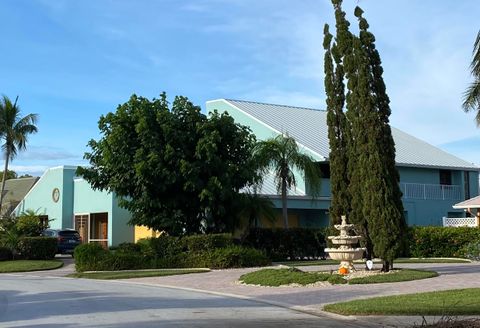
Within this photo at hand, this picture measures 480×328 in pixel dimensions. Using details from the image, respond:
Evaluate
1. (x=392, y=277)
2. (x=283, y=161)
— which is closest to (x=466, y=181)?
(x=283, y=161)

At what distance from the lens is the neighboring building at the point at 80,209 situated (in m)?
38.7

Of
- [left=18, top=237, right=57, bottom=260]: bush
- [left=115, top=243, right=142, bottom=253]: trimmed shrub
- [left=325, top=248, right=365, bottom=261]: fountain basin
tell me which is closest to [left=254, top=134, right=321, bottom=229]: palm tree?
[left=115, top=243, right=142, bottom=253]: trimmed shrub

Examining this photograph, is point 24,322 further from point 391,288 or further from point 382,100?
point 382,100

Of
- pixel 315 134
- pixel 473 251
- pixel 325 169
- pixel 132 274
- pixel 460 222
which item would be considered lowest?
pixel 132 274

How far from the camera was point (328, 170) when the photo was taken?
39938 mm

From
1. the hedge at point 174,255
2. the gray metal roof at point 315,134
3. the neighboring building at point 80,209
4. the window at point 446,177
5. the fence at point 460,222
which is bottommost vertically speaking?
the hedge at point 174,255

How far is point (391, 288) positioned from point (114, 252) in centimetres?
1360

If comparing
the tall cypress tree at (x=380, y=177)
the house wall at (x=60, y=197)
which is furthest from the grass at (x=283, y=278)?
the house wall at (x=60, y=197)

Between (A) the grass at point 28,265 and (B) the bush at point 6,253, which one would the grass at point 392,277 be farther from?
(B) the bush at point 6,253

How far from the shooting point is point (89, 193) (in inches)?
1606

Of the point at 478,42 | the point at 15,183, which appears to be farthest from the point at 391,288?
the point at 15,183

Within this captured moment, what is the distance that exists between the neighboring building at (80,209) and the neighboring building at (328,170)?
29.1 ft

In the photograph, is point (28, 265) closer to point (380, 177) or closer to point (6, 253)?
point (6, 253)

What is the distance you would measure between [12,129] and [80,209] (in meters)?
7.19
